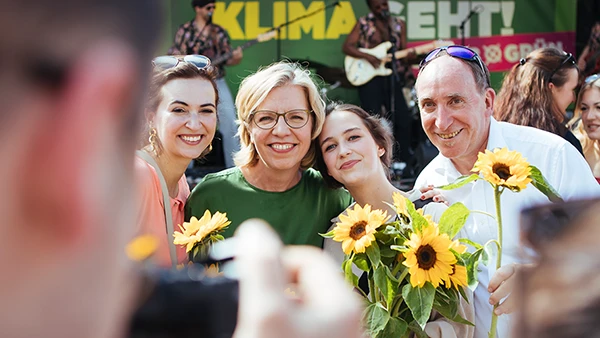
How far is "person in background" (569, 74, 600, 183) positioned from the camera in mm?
4457

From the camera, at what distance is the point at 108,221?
29 centimetres

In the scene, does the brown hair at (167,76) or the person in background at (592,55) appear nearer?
the brown hair at (167,76)

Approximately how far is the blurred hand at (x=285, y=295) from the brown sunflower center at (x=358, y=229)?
1.43m

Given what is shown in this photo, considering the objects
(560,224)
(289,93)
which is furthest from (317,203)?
(560,224)

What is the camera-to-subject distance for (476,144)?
8.47 ft

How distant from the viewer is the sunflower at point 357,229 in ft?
5.77

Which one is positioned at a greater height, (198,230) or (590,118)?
(590,118)

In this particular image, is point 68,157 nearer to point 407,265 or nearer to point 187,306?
point 187,306

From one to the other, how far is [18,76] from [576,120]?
5359 mm

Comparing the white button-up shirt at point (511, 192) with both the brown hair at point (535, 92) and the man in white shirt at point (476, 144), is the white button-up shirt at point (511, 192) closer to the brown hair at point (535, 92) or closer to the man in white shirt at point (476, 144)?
the man in white shirt at point (476, 144)

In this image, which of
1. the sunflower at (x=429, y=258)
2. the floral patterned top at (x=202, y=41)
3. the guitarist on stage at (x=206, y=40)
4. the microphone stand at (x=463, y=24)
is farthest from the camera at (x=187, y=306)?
the microphone stand at (x=463, y=24)

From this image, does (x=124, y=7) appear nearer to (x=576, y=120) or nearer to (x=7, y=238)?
(x=7, y=238)

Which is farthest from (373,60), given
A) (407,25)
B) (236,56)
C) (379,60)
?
(236,56)

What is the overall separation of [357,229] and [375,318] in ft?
0.87
